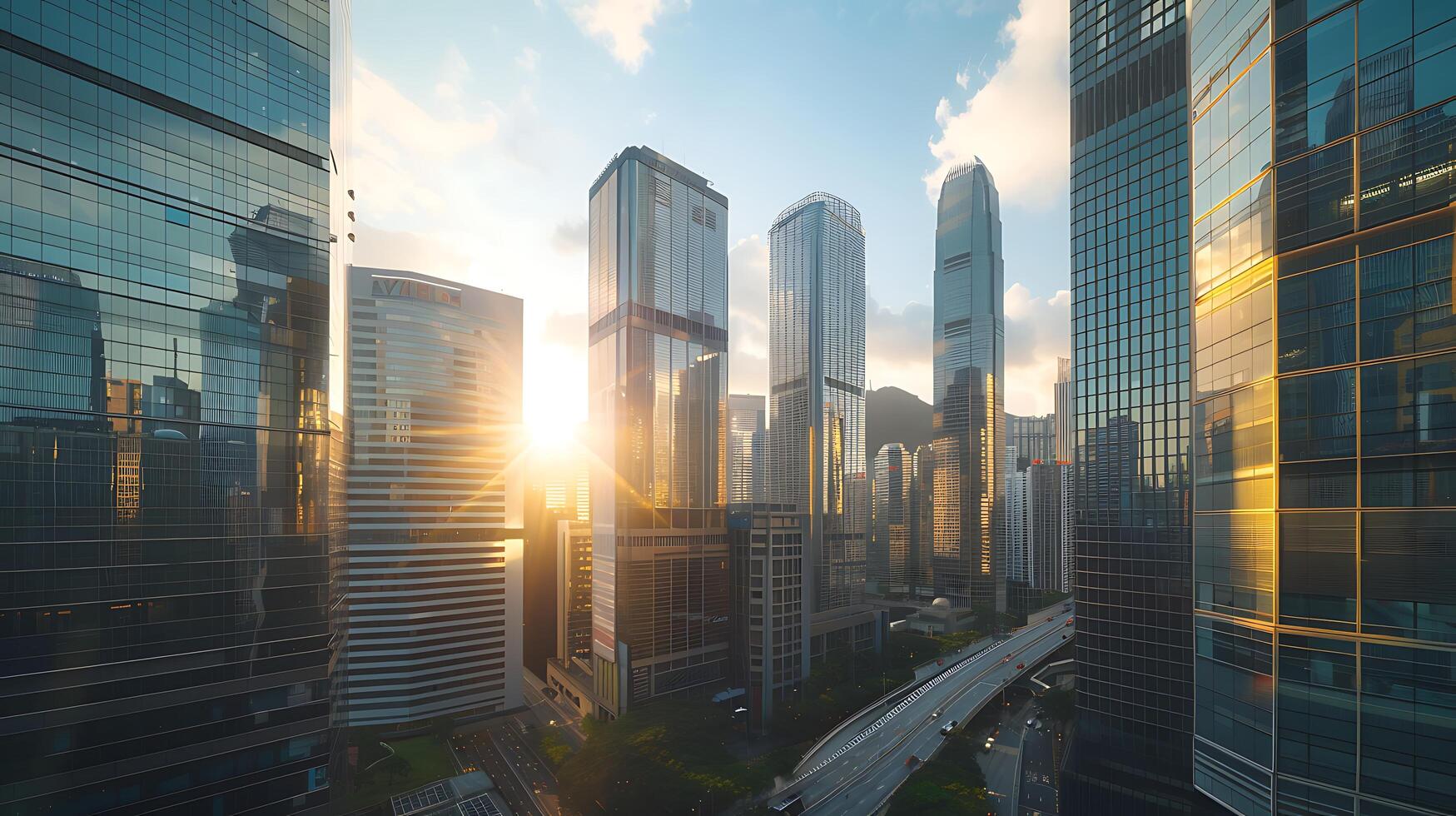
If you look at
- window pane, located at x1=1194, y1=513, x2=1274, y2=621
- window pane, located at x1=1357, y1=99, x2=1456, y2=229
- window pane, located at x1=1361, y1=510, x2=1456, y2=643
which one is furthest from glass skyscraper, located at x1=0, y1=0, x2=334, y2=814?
window pane, located at x1=1357, y1=99, x2=1456, y2=229

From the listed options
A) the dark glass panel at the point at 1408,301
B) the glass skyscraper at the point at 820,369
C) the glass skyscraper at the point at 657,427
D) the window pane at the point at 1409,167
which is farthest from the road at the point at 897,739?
the window pane at the point at 1409,167

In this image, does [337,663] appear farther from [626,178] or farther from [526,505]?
[626,178]

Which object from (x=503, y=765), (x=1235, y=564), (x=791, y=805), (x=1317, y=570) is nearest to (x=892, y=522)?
(x=791, y=805)

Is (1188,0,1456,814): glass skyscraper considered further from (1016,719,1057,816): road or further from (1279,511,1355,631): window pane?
(1016,719,1057,816): road

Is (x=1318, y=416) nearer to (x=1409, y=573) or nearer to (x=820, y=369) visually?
(x=1409, y=573)

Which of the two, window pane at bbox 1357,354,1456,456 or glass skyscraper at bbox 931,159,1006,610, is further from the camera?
glass skyscraper at bbox 931,159,1006,610

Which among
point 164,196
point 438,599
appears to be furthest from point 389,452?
point 164,196
